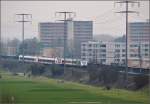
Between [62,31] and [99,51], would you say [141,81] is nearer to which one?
[99,51]

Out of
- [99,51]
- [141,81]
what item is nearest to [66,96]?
[141,81]

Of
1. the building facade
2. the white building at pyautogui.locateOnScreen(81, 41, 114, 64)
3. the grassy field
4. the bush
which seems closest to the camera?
the grassy field

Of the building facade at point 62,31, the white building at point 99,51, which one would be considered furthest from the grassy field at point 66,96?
the building facade at point 62,31

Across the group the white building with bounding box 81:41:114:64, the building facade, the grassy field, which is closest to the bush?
the grassy field

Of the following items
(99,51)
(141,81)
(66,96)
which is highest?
(99,51)

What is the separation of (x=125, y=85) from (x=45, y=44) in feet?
227

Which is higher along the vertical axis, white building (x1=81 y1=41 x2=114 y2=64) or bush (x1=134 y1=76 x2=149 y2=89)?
white building (x1=81 y1=41 x2=114 y2=64)

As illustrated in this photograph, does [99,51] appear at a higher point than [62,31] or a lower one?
lower

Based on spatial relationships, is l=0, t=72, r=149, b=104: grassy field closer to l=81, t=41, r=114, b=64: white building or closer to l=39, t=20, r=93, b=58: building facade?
l=81, t=41, r=114, b=64: white building

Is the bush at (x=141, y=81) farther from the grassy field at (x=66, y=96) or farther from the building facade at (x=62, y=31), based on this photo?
the building facade at (x=62, y=31)

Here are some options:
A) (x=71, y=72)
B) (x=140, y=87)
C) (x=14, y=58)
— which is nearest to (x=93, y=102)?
(x=140, y=87)

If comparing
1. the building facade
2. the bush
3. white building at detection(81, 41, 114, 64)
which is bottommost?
the bush

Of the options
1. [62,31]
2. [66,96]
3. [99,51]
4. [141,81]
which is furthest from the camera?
[62,31]

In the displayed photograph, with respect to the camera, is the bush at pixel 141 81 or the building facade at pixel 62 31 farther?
the building facade at pixel 62 31
